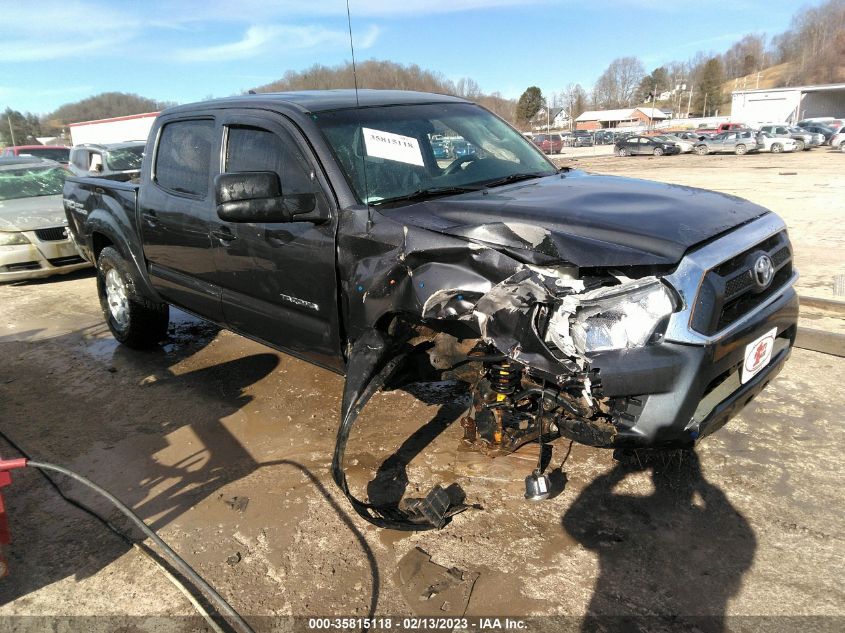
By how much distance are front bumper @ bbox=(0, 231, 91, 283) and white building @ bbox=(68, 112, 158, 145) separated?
2283cm

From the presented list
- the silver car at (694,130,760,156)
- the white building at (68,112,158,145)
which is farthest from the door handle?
the silver car at (694,130,760,156)

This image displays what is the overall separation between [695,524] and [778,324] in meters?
0.98

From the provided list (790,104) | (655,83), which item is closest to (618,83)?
(655,83)

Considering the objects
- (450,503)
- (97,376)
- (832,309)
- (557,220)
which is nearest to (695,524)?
(450,503)

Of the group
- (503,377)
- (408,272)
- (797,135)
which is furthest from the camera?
(797,135)

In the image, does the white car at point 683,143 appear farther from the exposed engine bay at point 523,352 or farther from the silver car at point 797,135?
the exposed engine bay at point 523,352

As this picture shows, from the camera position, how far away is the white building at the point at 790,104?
57.8 metres

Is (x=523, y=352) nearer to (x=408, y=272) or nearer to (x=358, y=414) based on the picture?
(x=408, y=272)

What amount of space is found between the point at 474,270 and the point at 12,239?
7.52 metres

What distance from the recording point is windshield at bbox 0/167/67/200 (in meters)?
8.62

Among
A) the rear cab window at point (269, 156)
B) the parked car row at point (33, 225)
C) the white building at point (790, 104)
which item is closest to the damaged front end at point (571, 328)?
the rear cab window at point (269, 156)

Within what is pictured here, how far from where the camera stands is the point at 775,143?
103 ft

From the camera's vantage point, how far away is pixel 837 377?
4.08 metres

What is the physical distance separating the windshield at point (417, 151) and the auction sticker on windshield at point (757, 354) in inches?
59.9
